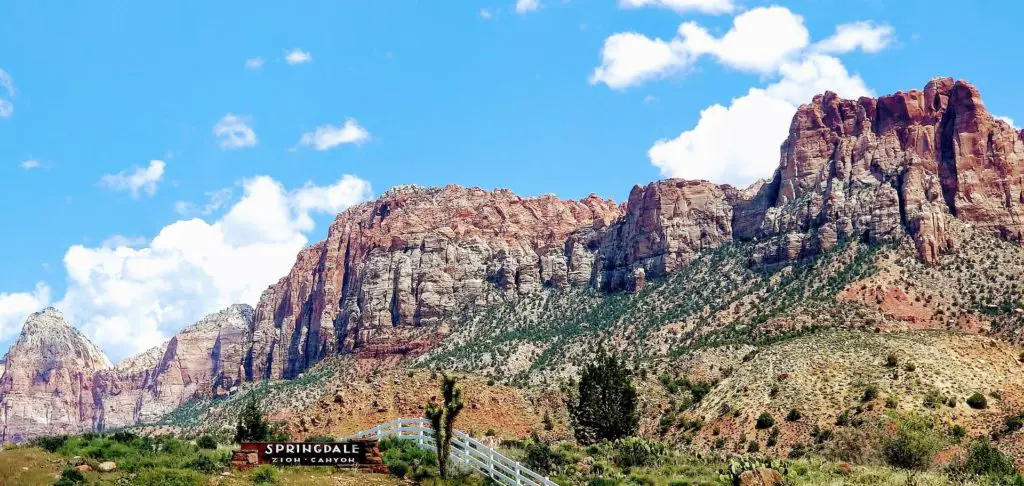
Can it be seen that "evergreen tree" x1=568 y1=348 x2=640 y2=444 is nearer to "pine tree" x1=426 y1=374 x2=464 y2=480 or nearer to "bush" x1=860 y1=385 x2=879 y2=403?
"bush" x1=860 y1=385 x2=879 y2=403

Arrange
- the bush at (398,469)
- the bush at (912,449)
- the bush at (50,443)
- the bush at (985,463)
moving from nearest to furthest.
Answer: the bush at (398,469) → the bush at (50,443) → the bush at (985,463) → the bush at (912,449)

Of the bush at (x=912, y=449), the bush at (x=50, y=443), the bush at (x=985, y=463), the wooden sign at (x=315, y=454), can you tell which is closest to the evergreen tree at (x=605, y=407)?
the bush at (x=912, y=449)

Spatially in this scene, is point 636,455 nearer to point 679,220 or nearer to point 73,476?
point 73,476

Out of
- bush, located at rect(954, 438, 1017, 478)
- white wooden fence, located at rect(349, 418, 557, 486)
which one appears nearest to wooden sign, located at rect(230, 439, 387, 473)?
white wooden fence, located at rect(349, 418, 557, 486)

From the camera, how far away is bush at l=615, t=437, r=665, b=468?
42.8m

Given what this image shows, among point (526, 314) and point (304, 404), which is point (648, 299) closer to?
point (526, 314)

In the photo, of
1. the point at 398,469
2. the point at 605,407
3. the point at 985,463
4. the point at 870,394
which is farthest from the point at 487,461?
the point at 870,394

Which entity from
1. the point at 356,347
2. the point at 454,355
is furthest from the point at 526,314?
the point at 356,347

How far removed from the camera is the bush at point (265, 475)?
33250mm

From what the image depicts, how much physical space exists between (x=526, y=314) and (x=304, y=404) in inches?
1470

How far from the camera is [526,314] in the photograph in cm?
14012

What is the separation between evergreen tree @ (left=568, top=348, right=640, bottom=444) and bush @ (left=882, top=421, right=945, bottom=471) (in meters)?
17.6

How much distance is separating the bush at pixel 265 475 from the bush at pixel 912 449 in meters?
25.3

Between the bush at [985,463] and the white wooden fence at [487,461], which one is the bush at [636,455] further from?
the bush at [985,463]
